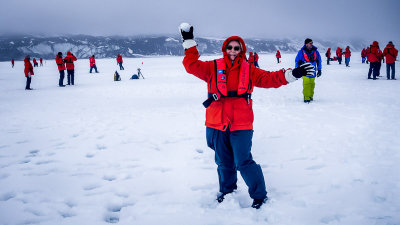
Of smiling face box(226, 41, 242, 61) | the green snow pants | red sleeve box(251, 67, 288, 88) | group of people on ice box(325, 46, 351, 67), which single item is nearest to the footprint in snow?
smiling face box(226, 41, 242, 61)

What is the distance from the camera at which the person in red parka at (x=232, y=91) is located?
2588 mm

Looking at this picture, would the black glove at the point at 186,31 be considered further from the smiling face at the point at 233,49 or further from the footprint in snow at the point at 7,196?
the footprint in snow at the point at 7,196

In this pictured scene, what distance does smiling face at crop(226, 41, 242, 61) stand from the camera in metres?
2.67

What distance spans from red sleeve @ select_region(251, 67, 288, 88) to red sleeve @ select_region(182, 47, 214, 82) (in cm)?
49

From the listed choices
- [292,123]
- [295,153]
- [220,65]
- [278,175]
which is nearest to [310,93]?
[292,123]

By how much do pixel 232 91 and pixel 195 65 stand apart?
0.48m

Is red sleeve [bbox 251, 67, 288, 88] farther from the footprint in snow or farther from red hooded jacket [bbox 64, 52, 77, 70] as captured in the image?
red hooded jacket [bbox 64, 52, 77, 70]

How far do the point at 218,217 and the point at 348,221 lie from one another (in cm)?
134

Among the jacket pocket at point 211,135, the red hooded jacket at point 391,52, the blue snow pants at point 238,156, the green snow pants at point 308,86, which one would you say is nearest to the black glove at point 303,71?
the blue snow pants at point 238,156

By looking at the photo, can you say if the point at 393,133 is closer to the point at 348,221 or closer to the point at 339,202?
the point at 339,202

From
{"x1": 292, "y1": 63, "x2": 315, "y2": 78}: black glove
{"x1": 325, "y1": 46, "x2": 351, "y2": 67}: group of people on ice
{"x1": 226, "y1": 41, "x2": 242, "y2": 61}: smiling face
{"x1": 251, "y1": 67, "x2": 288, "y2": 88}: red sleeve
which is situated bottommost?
{"x1": 251, "y1": 67, "x2": 288, "y2": 88}: red sleeve

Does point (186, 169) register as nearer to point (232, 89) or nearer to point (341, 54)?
point (232, 89)

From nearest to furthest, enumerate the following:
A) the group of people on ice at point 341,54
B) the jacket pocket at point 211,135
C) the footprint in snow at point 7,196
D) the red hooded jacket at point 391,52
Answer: the jacket pocket at point 211,135 < the footprint in snow at point 7,196 < the red hooded jacket at point 391,52 < the group of people on ice at point 341,54

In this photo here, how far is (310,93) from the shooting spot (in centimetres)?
818
